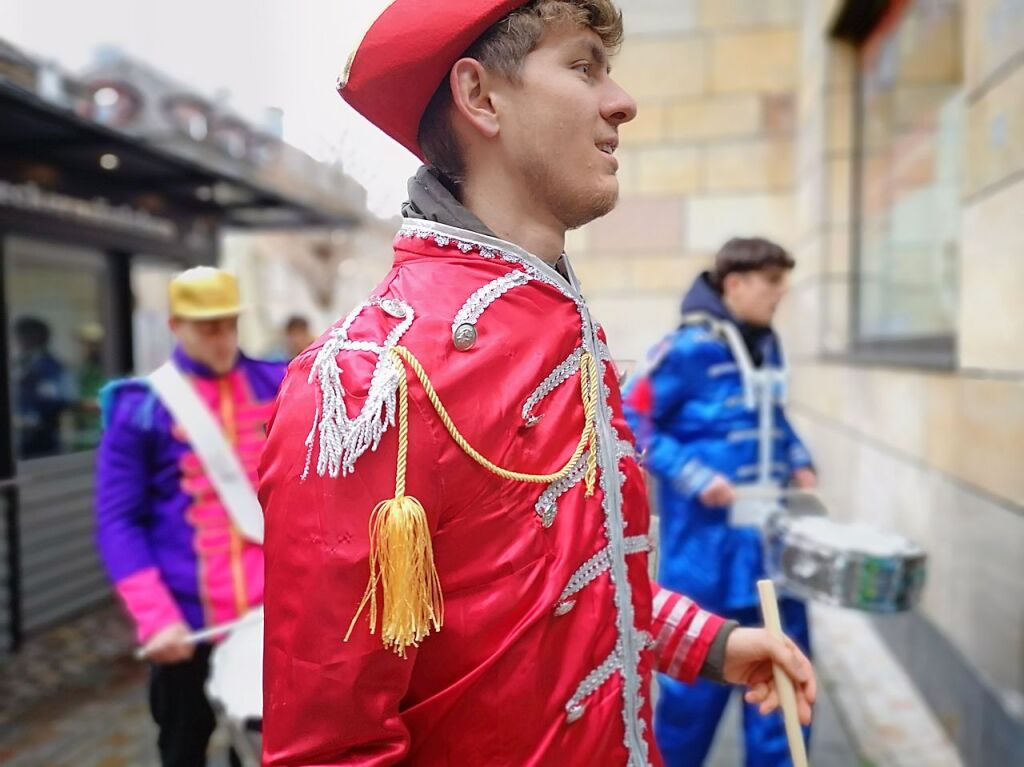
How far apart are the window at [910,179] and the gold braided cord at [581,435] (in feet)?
10.9

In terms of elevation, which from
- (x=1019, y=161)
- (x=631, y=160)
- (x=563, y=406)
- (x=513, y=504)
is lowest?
(x=513, y=504)

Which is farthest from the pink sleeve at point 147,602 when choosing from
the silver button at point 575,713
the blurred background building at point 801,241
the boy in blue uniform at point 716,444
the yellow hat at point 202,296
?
the silver button at point 575,713

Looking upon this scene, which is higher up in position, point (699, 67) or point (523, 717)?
point (699, 67)

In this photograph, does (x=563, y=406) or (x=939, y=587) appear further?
(x=939, y=587)

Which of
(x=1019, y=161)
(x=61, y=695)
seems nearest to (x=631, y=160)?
(x=1019, y=161)

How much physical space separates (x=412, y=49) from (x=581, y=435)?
0.59 m

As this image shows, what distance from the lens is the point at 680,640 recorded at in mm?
1450

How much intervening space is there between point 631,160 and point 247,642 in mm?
6102

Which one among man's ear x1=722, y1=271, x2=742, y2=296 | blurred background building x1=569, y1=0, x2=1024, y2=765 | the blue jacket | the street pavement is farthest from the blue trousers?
man's ear x1=722, y1=271, x2=742, y2=296

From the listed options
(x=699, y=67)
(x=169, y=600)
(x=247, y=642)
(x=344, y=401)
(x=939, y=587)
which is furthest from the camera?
(x=699, y=67)

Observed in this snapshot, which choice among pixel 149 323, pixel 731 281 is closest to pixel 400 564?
pixel 731 281

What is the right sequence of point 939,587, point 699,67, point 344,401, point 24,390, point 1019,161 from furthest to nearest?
1. point 699,67
2. point 24,390
3. point 939,587
4. point 1019,161
5. point 344,401

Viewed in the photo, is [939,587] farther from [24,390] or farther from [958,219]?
[24,390]

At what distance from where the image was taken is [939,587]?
148 inches
